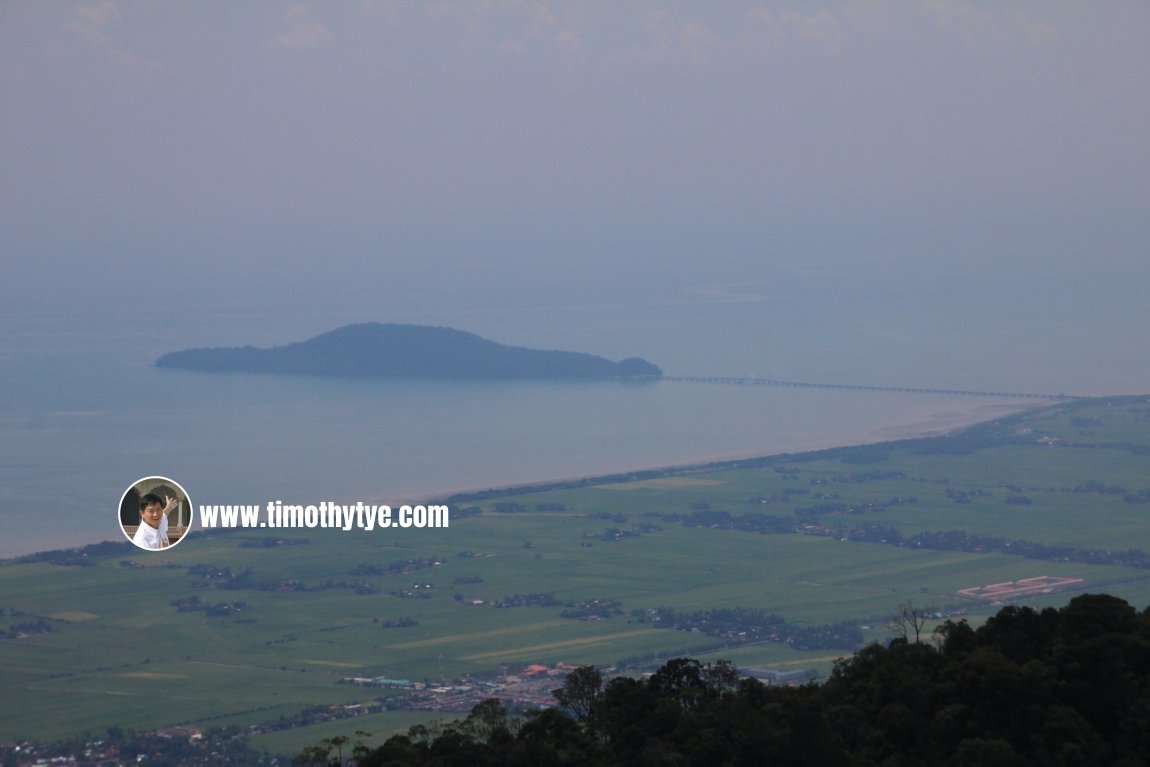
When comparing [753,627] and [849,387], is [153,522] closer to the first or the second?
[753,627]

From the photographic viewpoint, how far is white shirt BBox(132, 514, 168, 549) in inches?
1174

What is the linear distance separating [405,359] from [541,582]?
2994cm

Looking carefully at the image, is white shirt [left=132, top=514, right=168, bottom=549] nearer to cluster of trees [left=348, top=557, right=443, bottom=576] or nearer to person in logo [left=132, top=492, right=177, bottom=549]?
person in logo [left=132, top=492, right=177, bottom=549]

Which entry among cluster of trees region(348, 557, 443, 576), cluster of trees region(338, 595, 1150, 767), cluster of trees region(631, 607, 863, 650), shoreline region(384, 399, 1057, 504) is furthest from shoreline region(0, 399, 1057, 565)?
cluster of trees region(338, 595, 1150, 767)

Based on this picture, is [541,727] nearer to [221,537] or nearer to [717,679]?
[717,679]

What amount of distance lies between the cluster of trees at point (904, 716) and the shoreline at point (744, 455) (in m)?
18.3

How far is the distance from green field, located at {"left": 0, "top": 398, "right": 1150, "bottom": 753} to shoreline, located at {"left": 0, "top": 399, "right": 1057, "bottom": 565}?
0.54 metres

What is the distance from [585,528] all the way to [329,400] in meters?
19.7

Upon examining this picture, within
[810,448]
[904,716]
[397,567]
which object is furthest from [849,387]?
[904,716]

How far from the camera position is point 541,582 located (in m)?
28.3

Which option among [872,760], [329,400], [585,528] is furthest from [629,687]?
[329,400]

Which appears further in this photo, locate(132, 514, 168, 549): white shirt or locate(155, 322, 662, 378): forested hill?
locate(155, 322, 662, 378): forested hill

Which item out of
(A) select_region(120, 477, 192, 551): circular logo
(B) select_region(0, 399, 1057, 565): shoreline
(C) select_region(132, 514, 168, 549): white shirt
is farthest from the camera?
(B) select_region(0, 399, 1057, 565): shoreline

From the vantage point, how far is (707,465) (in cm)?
3941
